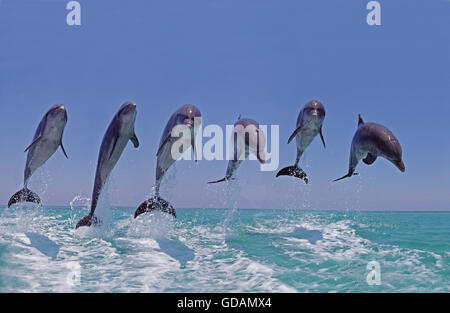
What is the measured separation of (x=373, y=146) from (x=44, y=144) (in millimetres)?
9876

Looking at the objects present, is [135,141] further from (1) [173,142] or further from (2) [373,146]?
(2) [373,146]

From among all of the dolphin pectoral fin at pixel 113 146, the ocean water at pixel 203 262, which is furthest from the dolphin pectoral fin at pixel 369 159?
the dolphin pectoral fin at pixel 113 146

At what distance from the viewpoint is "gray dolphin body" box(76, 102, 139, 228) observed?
10.2 metres

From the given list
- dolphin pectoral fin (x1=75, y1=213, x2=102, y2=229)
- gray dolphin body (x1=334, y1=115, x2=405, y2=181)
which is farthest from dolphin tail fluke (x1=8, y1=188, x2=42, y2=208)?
gray dolphin body (x1=334, y1=115, x2=405, y2=181)

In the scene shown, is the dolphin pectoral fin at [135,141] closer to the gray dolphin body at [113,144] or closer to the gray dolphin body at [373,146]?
the gray dolphin body at [113,144]

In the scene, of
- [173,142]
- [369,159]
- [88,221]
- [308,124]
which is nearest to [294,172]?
[308,124]

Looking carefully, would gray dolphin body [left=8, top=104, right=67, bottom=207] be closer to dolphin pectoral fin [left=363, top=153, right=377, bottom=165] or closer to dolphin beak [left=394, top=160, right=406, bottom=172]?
dolphin pectoral fin [left=363, top=153, right=377, bottom=165]

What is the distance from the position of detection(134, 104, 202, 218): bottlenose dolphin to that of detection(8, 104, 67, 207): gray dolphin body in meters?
3.52

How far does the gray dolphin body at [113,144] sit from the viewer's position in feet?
33.4

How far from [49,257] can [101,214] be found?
2890 mm
